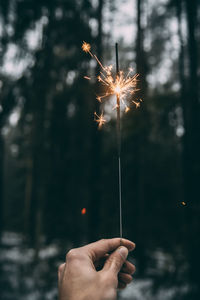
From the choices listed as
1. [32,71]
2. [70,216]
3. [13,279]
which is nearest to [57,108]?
[32,71]

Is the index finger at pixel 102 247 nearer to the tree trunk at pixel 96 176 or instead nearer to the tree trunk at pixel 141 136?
the tree trunk at pixel 141 136

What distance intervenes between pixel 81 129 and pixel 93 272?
892cm

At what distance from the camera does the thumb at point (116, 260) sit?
174 cm

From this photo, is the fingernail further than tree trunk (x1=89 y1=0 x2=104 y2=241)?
No

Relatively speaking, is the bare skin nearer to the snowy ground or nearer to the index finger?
the index finger

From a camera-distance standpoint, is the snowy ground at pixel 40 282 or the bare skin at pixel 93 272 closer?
the bare skin at pixel 93 272

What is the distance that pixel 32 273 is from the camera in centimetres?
866

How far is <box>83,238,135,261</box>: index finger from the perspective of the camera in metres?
1.89

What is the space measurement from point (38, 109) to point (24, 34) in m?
2.36

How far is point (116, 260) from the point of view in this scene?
182cm

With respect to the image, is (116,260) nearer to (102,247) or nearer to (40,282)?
(102,247)

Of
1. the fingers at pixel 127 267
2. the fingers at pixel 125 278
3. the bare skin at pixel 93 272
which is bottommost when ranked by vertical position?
the fingers at pixel 125 278

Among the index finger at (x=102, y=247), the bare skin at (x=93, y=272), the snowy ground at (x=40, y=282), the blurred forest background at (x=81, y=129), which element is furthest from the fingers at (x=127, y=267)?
the snowy ground at (x=40, y=282)

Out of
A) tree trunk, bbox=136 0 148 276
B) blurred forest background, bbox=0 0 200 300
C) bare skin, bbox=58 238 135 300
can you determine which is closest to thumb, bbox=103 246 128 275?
bare skin, bbox=58 238 135 300
